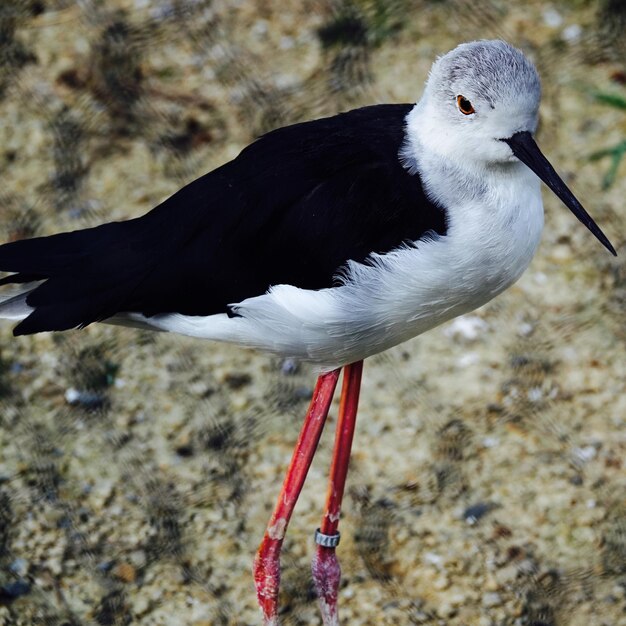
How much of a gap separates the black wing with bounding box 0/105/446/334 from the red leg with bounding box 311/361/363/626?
0.34 meters

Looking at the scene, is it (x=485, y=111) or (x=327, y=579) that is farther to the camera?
(x=327, y=579)

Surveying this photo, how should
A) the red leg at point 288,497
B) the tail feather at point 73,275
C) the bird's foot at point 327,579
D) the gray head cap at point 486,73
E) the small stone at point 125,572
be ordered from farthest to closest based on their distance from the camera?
the small stone at point 125,572
the bird's foot at point 327,579
the red leg at point 288,497
the tail feather at point 73,275
the gray head cap at point 486,73

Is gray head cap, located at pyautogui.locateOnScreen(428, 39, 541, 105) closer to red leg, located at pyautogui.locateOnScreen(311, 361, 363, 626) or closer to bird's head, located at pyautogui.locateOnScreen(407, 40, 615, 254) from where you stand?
bird's head, located at pyautogui.locateOnScreen(407, 40, 615, 254)

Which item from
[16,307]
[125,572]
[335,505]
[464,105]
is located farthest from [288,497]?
[464,105]

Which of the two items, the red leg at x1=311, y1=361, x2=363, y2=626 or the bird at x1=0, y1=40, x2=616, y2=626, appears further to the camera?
the red leg at x1=311, y1=361, x2=363, y2=626

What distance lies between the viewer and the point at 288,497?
197 cm

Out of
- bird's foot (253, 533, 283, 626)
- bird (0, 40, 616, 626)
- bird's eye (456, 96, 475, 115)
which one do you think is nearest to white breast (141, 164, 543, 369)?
bird (0, 40, 616, 626)

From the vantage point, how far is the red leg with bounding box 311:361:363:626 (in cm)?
205

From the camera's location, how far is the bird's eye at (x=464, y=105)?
66.0 inches

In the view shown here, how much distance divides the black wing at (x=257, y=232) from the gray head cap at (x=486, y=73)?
0.13 meters

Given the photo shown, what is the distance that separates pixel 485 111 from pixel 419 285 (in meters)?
0.28

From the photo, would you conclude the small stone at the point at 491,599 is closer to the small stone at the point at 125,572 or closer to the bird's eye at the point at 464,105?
the small stone at the point at 125,572

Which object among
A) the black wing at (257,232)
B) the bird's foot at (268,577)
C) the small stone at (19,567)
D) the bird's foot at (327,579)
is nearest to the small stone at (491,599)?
the bird's foot at (327,579)

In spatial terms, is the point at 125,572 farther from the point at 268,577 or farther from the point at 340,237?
the point at 340,237
